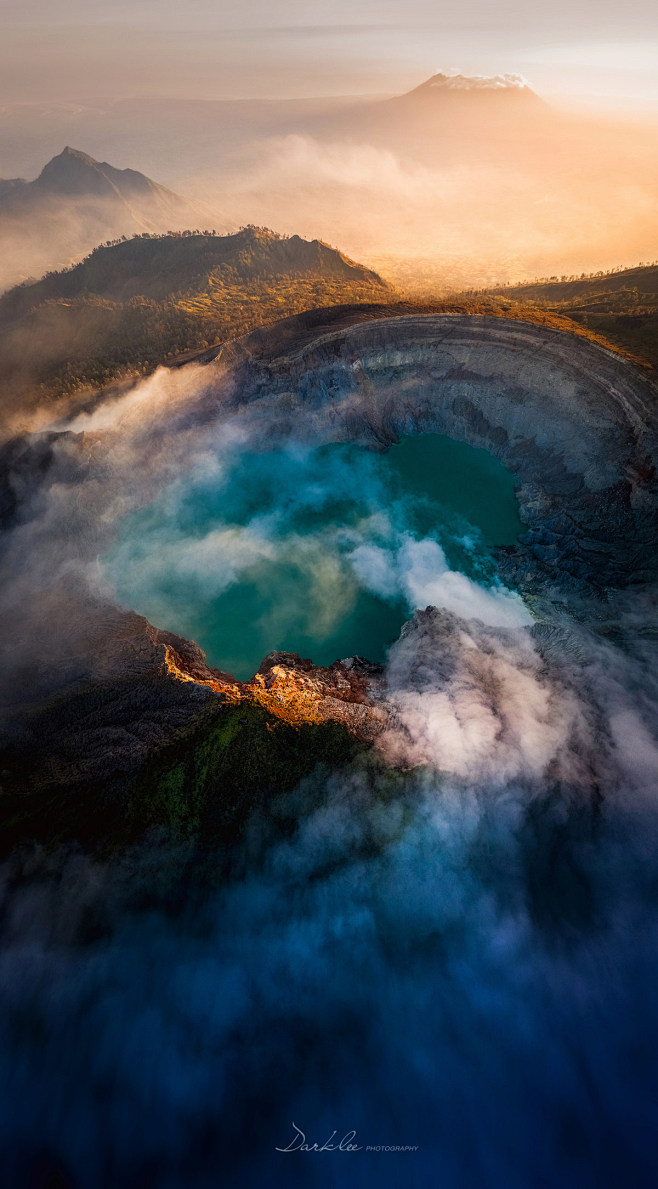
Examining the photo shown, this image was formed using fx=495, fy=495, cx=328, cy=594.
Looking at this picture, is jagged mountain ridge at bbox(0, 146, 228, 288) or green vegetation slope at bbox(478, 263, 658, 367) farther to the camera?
jagged mountain ridge at bbox(0, 146, 228, 288)

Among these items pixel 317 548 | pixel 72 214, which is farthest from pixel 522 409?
pixel 72 214

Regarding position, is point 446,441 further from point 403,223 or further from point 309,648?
point 403,223

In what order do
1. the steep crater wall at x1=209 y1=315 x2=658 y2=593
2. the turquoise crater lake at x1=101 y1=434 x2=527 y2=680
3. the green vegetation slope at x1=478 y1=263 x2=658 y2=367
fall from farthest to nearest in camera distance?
1. the green vegetation slope at x1=478 y1=263 x2=658 y2=367
2. the steep crater wall at x1=209 y1=315 x2=658 y2=593
3. the turquoise crater lake at x1=101 y1=434 x2=527 y2=680

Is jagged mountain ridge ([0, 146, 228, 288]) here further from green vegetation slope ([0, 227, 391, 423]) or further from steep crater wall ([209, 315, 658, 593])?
steep crater wall ([209, 315, 658, 593])
